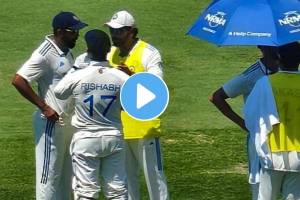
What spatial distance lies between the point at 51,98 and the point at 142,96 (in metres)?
1.01

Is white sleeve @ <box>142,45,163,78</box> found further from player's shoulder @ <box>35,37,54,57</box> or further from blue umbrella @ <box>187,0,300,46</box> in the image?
blue umbrella @ <box>187,0,300,46</box>

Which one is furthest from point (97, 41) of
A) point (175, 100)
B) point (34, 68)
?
point (175, 100)

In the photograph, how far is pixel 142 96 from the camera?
827 cm

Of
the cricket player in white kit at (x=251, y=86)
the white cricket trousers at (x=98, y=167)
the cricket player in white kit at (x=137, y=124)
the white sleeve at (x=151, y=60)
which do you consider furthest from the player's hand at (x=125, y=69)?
the cricket player in white kit at (x=251, y=86)

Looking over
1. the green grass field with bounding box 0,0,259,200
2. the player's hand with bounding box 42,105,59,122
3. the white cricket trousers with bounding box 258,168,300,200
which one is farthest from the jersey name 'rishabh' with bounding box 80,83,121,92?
the green grass field with bounding box 0,0,259,200

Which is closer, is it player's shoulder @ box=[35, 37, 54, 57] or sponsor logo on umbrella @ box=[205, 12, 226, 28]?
sponsor logo on umbrella @ box=[205, 12, 226, 28]

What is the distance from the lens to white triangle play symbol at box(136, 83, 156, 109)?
8234 mm

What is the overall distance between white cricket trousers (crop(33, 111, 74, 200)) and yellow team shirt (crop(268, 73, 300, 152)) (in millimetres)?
2361

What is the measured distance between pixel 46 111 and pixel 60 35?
762mm

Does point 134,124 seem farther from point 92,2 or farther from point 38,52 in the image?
point 92,2

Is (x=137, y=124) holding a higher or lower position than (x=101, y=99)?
lower

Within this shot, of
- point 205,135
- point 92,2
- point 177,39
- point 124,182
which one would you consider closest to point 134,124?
point 124,182

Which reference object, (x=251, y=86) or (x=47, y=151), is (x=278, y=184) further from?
(x=47, y=151)

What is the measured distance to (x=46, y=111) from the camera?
8.60 meters
